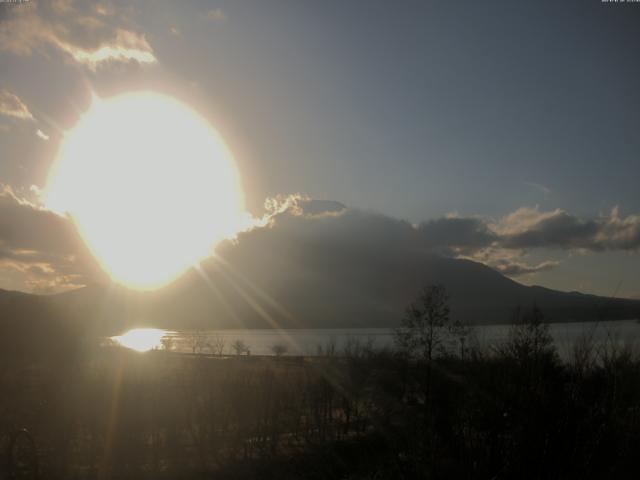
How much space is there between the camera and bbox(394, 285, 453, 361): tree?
49406mm

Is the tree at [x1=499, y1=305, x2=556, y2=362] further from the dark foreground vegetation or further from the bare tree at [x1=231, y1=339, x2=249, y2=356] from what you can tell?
the bare tree at [x1=231, y1=339, x2=249, y2=356]

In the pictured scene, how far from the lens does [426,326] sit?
50.6 metres

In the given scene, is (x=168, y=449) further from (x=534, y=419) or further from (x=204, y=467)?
(x=534, y=419)

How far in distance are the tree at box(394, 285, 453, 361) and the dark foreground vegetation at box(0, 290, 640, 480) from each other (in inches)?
5.6

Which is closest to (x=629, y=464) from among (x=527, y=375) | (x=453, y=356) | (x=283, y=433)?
(x=527, y=375)

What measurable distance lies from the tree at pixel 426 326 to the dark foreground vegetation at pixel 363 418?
14 centimetres

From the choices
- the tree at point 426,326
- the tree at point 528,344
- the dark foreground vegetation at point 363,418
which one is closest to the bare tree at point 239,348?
the dark foreground vegetation at point 363,418

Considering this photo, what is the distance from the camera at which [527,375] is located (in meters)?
4.86

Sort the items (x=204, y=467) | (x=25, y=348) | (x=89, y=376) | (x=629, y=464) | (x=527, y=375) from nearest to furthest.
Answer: (x=527, y=375) < (x=629, y=464) < (x=204, y=467) < (x=89, y=376) < (x=25, y=348)

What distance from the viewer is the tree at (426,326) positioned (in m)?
49.4

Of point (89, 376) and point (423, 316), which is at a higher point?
point (423, 316)

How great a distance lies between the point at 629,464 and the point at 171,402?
24569 mm

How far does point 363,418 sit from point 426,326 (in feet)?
47.5

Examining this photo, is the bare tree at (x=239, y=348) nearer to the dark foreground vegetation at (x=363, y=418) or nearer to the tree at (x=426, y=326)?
the dark foreground vegetation at (x=363, y=418)
